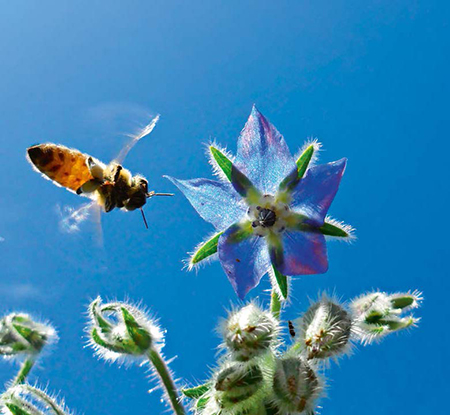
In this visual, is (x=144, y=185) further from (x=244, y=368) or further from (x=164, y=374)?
(x=244, y=368)

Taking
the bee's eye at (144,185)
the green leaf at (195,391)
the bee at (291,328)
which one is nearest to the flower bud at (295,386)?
the bee at (291,328)

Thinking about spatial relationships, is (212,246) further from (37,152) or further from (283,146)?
(37,152)

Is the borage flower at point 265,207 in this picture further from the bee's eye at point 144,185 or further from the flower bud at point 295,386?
the flower bud at point 295,386

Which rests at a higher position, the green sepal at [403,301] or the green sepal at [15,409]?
the green sepal at [403,301]

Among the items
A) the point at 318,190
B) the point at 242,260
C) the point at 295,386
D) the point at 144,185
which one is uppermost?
the point at 144,185

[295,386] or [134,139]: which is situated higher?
[134,139]

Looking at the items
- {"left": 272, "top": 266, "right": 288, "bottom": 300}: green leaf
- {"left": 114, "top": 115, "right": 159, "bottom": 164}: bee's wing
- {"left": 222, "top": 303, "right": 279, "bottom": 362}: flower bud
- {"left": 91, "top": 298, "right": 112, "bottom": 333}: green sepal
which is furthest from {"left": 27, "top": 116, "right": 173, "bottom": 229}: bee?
{"left": 222, "top": 303, "right": 279, "bottom": 362}: flower bud

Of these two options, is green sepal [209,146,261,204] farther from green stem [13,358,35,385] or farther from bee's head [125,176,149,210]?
green stem [13,358,35,385]

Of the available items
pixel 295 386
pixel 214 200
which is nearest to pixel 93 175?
pixel 214 200
